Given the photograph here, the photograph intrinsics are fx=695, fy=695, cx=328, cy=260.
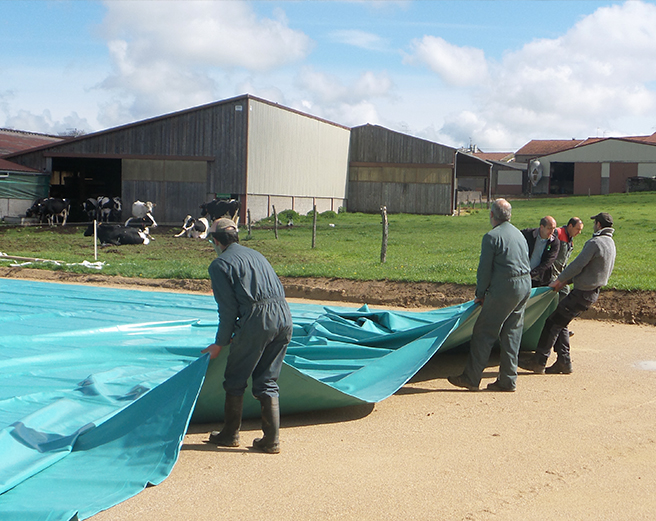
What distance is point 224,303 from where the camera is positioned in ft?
17.9

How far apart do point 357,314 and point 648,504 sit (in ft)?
18.0

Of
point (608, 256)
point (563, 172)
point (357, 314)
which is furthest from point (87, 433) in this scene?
point (563, 172)

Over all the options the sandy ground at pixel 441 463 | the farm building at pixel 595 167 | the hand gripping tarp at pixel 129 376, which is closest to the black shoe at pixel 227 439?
the sandy ground at pixel 441 463

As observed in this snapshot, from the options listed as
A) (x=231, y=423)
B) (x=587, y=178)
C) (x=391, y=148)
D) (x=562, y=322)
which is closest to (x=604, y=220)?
(x=562, y=322)

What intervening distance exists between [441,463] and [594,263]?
12.7 ft

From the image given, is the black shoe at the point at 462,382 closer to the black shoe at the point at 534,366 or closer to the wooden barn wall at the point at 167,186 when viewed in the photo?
the black shoe at the point at 534,366

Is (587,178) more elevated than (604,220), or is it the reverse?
(587,178)

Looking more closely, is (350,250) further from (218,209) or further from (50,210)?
(50,210)

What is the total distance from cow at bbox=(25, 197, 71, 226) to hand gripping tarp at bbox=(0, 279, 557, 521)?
74.5 feet

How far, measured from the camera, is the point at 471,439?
5.97m

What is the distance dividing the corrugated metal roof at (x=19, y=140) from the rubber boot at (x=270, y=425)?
36991 millimetres

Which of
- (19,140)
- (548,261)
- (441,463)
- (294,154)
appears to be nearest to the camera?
(441,463)

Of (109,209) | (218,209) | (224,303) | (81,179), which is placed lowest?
(224,303)

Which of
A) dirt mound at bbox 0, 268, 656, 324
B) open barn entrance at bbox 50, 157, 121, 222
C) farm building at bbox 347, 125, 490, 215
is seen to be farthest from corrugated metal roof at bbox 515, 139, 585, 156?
dirt mound at bbox 0, 268, 656, 324
